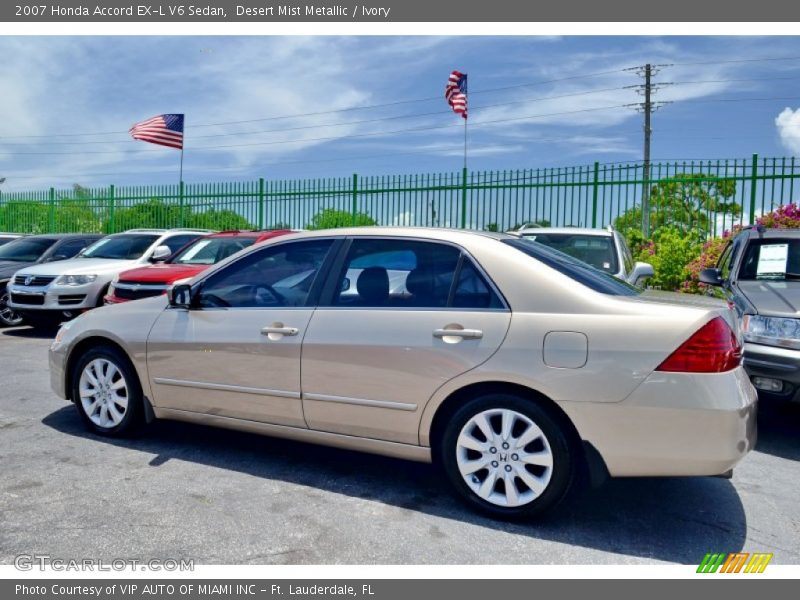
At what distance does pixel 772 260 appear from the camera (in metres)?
6.30

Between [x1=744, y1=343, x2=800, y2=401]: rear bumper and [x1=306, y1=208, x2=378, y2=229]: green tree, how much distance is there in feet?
34.4

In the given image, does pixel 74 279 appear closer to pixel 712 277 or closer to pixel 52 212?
pixel 712 277

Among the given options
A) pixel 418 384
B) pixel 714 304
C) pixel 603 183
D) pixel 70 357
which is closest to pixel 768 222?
pixel 603 183

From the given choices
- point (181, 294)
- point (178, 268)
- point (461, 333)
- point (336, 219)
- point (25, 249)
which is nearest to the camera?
point (461, 333)

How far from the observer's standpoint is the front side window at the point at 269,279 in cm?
422

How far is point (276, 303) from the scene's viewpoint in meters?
4.26

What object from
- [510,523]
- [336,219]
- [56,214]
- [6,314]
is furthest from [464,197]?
[56,214]

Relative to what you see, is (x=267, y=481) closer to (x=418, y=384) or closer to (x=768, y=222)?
(x=418, y=384)

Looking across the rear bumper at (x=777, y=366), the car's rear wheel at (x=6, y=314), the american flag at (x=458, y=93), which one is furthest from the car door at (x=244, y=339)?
the american flag at (x=458, y=93)

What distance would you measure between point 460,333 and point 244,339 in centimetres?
140

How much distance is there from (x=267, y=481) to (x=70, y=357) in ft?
6.36

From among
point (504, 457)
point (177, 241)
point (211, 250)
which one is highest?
point (177, 241)

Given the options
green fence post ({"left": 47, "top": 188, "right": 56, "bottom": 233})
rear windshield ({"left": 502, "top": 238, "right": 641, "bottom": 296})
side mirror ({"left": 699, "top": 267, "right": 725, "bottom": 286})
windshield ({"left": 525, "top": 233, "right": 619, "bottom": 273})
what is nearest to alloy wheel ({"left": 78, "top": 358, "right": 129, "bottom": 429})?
rear windshield ({"left": 502, "top": 238, "right": 641, "bottom": 296})

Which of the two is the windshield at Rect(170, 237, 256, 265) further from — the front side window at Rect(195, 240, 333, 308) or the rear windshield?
the rear windshield
